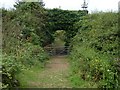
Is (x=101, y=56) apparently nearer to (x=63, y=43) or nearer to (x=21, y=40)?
(x=21, y=40)

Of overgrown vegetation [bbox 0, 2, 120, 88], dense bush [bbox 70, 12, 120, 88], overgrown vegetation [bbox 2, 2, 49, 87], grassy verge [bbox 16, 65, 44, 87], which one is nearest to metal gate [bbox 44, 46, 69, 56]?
overgrown vegetation [bbox 0, 2, 120, 88]

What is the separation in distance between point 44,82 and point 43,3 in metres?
13.0

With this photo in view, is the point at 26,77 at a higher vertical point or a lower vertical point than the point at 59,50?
higher

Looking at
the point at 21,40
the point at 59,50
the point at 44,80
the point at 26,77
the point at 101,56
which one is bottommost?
the point at 59,50

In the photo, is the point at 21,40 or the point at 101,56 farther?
the point at 21,40

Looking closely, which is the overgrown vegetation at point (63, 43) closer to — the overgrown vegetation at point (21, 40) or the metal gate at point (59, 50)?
the overgrown vegetation at point (21, 40)

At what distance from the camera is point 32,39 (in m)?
14.8

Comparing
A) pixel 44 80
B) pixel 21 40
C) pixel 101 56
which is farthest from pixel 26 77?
pixel 21 40

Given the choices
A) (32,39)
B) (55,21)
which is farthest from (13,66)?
(55,21)

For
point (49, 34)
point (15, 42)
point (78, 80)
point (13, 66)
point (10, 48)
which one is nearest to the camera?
point (13, 66)

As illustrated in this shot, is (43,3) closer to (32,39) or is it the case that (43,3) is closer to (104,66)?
(32,39)

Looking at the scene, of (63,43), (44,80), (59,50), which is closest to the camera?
(44,80)

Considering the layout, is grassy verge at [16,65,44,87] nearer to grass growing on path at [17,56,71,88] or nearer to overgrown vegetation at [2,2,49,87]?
grass growing on path at [17,56,71,88]

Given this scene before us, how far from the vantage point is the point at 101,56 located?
957 cm
